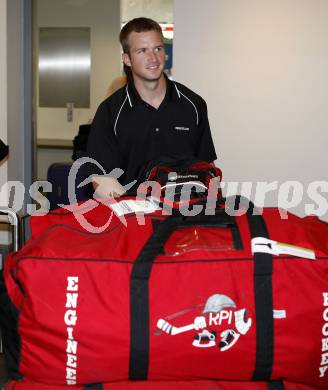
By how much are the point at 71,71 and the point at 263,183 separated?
273cm

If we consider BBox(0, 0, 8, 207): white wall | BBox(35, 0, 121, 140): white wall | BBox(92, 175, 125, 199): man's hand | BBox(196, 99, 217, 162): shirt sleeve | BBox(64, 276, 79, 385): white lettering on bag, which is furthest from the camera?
BBox(35, 0, 121, 140): white wall

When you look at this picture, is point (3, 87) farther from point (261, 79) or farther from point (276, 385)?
point (276, 385)

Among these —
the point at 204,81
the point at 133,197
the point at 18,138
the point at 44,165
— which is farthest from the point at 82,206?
the point at 44,165

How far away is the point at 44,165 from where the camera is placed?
5.55 m

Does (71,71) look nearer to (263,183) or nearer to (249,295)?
(263,183)

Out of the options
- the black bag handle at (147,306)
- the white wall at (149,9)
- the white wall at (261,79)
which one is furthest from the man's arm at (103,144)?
the white wall at (149,9)

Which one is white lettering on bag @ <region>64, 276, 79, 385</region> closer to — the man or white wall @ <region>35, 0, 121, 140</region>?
the man

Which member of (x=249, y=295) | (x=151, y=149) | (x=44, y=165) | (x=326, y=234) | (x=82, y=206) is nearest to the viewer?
(x=249, y=295)

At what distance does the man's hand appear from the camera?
1.74 m

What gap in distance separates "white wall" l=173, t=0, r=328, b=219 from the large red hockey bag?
8.80 ft

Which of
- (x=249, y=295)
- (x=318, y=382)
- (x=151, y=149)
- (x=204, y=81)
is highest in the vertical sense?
(x=204, y=81)

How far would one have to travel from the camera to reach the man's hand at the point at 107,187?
68.3 inches

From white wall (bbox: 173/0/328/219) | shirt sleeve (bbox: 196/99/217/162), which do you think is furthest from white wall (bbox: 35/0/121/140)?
shirt sleeve (bbox: 196/99/217/162)

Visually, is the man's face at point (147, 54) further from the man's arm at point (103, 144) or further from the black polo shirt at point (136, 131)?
the man's arm at point (103, 144)
